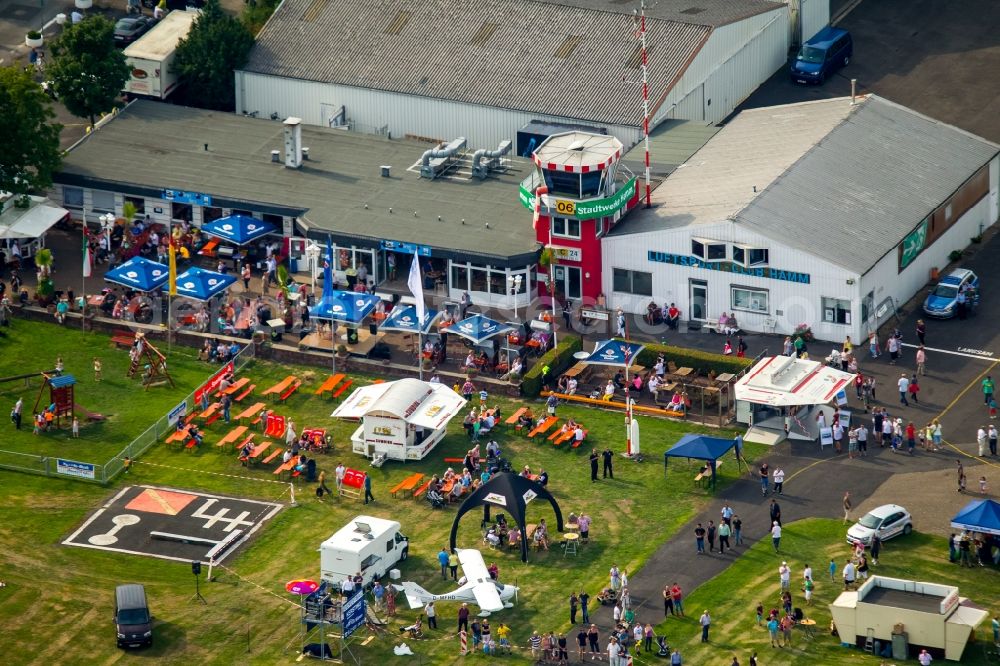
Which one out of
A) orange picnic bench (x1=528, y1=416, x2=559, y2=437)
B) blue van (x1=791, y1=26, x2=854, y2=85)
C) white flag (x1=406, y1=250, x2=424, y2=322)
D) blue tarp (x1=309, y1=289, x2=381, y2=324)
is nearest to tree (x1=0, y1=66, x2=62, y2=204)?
blue tarp (x1=309, y1=289, x2=381, y2=324)

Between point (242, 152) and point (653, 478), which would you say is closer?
point (653, 478)

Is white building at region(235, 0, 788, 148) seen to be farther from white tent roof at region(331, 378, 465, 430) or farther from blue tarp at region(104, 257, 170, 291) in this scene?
white tent roof at region(331, 378, 465, 430)

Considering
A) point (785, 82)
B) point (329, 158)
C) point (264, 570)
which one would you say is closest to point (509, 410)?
point (264, 570)

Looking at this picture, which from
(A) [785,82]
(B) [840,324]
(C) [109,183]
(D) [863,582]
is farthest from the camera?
(A) [785,82]

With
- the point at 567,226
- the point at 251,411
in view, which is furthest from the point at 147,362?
the point at 567,226

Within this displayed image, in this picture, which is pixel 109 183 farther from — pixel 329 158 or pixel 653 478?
pixel 653 478

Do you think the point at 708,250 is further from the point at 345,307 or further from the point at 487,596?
the point at 487,596
